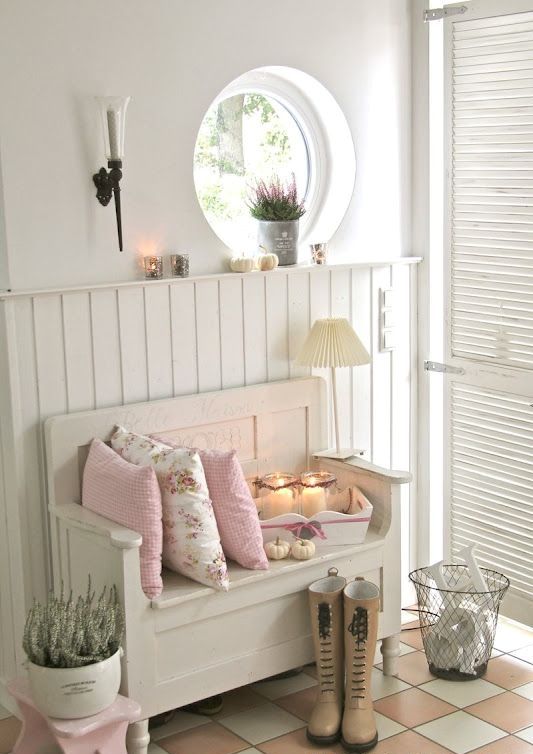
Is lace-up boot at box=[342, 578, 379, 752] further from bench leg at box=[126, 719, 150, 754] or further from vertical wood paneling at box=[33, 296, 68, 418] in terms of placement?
vertical wood paneling at box=[33, 296, 68, 418]

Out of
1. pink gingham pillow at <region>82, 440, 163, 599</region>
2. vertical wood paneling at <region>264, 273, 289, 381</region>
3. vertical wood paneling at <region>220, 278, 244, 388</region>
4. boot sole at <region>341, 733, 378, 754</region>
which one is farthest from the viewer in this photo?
vertical wood paneling at <region>264, 273, 289, 381</region>

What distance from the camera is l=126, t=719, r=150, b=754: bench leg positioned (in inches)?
115

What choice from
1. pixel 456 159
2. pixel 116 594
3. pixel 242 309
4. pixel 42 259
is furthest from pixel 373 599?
pixel 456 159

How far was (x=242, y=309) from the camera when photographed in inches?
138

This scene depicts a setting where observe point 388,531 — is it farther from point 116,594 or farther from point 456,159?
point 456,159

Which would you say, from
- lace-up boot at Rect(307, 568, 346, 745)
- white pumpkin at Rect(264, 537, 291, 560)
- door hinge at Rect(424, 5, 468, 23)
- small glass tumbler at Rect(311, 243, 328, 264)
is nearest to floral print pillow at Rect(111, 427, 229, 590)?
white pumpkin at Rect(264, 537, 291, 560)

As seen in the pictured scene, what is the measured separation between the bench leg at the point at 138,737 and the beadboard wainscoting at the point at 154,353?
1.71 feet

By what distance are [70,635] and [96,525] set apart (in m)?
0.34

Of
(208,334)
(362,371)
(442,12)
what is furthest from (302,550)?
(442,12)

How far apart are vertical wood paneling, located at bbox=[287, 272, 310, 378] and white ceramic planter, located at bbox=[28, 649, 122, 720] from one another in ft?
4.17

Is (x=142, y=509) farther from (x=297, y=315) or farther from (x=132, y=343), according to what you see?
(x=297, y=315)

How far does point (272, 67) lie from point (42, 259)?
100 centimetres

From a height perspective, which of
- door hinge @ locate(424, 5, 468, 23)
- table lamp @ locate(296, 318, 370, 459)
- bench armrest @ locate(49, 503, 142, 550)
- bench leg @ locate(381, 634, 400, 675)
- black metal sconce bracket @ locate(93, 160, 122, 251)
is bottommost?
bench leg @ locate(381, 634, 400, 675)

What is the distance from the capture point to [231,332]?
350 cm
